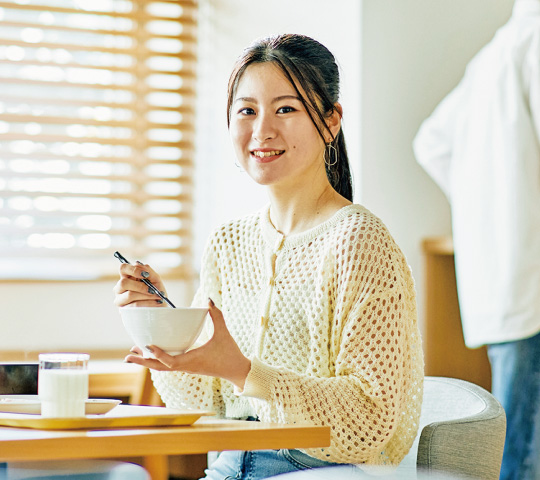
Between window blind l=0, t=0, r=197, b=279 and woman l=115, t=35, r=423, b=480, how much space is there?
1267mm

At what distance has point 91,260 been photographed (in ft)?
8.84

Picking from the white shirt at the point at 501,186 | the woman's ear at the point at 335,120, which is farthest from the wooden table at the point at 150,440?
the white shirt at the point at 501,186

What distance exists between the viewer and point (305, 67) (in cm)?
130

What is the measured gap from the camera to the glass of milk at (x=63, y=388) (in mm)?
936

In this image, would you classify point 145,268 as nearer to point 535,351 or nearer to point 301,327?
point 301,327

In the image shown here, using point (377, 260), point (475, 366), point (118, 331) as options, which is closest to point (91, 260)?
point (118, 331)

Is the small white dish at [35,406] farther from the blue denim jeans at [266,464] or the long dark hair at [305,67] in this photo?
the long dark hair at [305,67]

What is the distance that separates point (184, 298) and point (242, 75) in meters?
1.50

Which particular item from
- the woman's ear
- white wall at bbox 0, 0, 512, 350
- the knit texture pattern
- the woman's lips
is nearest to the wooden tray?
the knit texture pattern

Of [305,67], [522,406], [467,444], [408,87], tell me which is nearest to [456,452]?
[467,444]

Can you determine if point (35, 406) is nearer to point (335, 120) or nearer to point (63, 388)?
point (63, 388)

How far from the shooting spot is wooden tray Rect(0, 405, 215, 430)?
89 centimetres

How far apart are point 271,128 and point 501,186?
110 cm

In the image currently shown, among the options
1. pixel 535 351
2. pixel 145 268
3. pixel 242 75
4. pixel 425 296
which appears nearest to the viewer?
pixel 145 268
